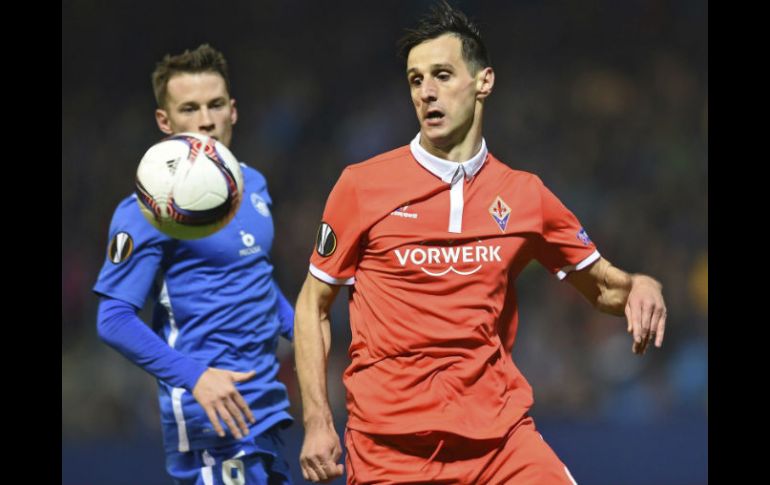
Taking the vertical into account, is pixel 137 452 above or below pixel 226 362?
below

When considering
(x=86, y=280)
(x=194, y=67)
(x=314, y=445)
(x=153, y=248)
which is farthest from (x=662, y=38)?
(x=314, y=445)

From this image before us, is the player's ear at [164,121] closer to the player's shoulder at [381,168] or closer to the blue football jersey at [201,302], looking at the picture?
the blue football jersey at [201,302]

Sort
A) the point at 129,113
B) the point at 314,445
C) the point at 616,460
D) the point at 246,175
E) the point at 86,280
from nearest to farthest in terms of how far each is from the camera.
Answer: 1. the point at 314,445
2. the point at 246,175
3. the point at 616,460
4. the point at 86,280
5. the point at 129,113

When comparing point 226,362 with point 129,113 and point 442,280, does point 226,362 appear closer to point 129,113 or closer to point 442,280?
point 442,280

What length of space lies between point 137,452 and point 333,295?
16.1ft

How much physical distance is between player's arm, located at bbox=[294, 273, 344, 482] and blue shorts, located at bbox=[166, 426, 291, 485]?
897mm

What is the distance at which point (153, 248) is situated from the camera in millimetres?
4965

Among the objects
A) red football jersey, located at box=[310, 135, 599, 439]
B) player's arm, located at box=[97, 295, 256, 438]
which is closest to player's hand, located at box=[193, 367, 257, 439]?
player's arm, located at box=[97, 295, 256, 438]

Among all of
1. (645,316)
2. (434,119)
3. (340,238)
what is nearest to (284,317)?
(340,238)

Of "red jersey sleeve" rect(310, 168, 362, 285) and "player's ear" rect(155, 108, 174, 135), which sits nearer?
"red jersey sleeve" rect(310, 168, 362, 285)

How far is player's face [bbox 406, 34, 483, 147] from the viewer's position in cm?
428

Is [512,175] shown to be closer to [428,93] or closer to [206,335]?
[428,93]

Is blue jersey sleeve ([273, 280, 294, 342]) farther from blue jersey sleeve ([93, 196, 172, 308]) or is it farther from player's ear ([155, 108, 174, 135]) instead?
player's ear ([155, 108, 174, 135])

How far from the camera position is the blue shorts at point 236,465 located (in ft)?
16.0
